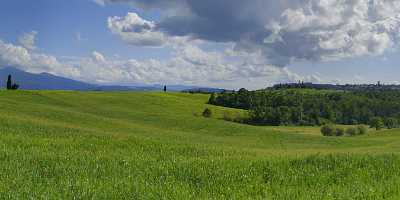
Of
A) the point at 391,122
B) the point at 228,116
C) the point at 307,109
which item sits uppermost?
the point at 307,109

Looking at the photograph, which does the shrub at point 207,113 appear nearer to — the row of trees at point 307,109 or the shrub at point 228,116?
the shrub at point 228,116

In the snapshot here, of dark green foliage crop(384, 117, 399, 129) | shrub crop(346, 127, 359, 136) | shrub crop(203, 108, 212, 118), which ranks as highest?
shrub crop(203, 108, 212, 118)

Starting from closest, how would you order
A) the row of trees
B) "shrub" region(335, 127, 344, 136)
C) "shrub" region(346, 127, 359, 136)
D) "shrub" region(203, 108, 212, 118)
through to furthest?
"shrub" region(346, 127, 359, 136), "shrub" region(335, 127, 344, 136), "shrub" region(203, 108, 212, 118), the row of trees

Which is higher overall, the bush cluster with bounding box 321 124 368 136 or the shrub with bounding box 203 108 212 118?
the shrub with bounding box 203 108 212 118

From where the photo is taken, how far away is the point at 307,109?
16362cm

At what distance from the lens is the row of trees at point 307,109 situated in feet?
459

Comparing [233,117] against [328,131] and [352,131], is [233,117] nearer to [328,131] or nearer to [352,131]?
[328,131]

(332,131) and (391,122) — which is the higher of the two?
(332,131)

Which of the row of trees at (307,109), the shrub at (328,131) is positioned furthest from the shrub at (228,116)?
the shrub at (328,131)

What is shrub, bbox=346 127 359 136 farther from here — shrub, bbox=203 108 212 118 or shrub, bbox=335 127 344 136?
shrub, bbox=203 108 212 118

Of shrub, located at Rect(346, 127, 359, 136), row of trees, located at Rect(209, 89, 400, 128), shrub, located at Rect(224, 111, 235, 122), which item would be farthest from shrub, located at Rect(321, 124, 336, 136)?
row of trees, located at Rect(209, 89, 400, 128)

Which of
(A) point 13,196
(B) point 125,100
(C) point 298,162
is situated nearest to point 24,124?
(C) point 298,162

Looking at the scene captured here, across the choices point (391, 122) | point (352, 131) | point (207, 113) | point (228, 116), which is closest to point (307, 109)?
point (391, 122)

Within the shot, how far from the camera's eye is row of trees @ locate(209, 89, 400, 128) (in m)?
140
